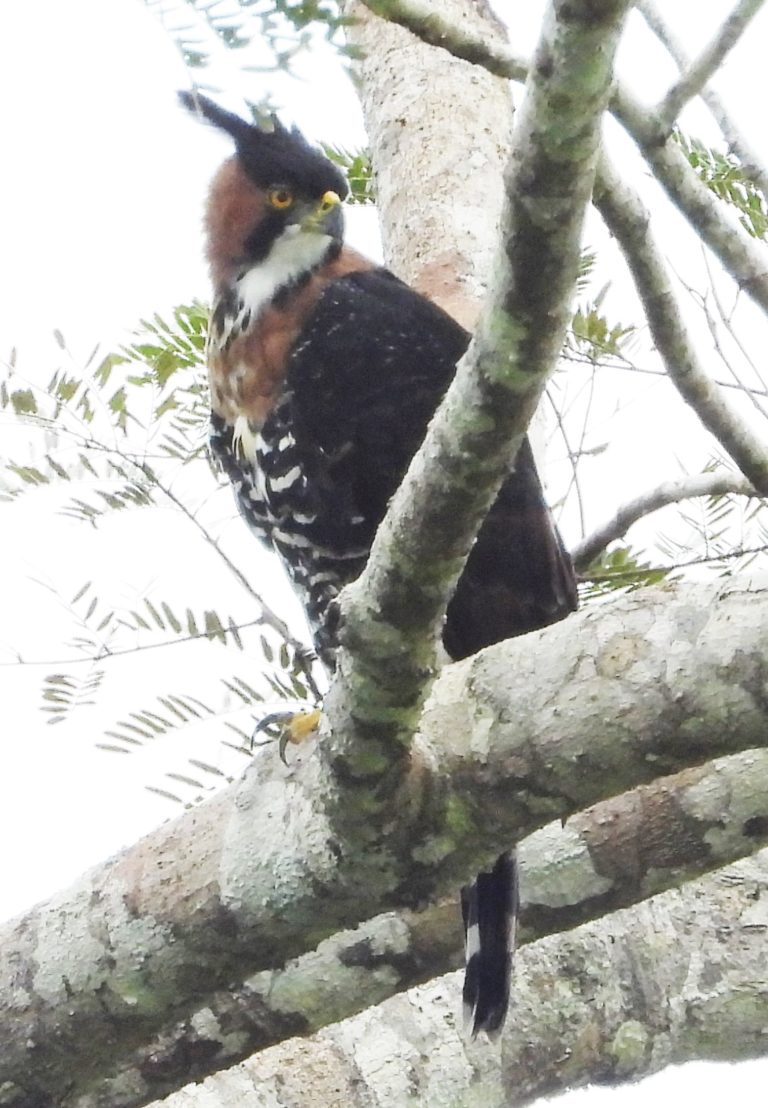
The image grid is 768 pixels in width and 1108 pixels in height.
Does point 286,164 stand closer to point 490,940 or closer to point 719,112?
point 719,112

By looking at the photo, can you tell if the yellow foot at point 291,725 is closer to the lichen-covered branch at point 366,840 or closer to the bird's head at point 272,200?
the lichen-covered branch at point 366,840

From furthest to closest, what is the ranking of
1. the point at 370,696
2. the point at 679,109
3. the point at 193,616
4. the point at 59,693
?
the point at 193,616
the point at 59,693
the point at 679,109
the point at 370,696

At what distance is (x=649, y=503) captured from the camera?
2748 mm

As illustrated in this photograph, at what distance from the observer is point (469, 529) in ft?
4.87

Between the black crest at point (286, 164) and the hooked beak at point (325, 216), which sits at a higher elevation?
the black crest at point (286, 164)

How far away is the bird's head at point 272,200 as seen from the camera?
9.39ft

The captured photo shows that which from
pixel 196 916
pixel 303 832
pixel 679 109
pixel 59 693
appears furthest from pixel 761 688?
pixel 59 693

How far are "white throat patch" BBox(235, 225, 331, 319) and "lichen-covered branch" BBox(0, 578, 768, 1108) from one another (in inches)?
40.3

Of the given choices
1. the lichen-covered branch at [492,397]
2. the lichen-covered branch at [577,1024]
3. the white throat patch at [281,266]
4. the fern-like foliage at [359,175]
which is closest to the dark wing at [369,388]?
the white throat patch at [281,266]

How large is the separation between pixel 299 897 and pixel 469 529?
58 centimetres

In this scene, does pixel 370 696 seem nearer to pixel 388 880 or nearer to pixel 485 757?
pixel 485 757

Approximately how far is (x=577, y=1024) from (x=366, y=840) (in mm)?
1093

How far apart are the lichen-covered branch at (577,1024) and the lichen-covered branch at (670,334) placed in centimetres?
90

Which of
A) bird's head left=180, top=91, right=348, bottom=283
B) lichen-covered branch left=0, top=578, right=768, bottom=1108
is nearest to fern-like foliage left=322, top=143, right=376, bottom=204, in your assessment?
bird's head left=180, top=91, right=348, bottom=283
